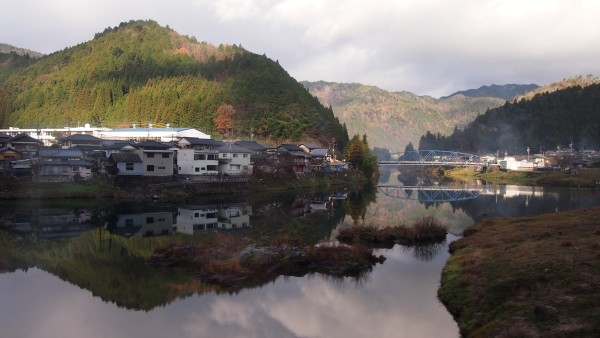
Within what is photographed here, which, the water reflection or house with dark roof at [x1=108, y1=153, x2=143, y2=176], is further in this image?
house with dark roof at [x1=108, y1=153, x2=143, y2=176]

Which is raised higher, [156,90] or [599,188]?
[156,90]

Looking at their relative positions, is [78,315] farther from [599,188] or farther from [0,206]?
[599,188]

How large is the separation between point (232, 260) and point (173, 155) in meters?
29.6

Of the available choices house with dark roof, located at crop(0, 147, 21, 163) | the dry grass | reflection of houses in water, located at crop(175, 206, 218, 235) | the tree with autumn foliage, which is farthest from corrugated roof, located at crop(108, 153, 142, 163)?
the tree with autumn foliage

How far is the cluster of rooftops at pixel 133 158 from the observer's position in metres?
39.6

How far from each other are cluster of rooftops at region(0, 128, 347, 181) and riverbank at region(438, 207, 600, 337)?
32.3m

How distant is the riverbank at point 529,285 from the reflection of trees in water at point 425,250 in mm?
1678

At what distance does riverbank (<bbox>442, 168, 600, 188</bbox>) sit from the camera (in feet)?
215

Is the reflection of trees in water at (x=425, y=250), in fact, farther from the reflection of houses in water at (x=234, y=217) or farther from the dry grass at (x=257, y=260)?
the reflection of houses in water at (x=234, y=217)

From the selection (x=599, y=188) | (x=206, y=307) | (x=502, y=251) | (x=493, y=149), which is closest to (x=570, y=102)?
(x=493, y=149)

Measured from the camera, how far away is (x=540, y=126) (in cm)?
12731

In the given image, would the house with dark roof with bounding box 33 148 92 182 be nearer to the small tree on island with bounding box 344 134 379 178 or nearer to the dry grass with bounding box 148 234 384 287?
the dry grass with bounding box 148 234 384 287

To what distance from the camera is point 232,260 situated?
17609 mm

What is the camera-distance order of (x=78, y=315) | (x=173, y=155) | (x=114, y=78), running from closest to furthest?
(x=78, y=315), (x=173, y=155), (x=114, y=78)
